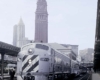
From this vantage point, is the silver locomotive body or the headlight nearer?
the silver locomotive body

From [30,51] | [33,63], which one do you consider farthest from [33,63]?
[30,51]

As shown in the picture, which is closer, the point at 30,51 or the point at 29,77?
the point at 29,77

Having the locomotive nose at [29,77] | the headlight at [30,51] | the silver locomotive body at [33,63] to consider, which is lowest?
the locomotive nose at [29,77]

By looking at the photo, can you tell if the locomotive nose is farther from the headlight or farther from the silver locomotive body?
the headlight

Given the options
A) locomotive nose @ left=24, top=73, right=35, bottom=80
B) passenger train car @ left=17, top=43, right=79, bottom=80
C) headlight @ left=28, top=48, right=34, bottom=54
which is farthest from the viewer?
headlight @ left=28, top=48, right=34, bottom=54

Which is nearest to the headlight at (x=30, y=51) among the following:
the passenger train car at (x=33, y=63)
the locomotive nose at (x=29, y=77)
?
the passenger train car at (x=33, y=63)

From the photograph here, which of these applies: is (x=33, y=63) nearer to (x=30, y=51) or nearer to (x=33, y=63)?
(x=33, y=63)

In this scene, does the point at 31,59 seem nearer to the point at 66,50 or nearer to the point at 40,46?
the point at 40,46

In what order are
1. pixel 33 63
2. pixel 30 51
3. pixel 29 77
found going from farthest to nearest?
1. pixel 30 51
2. pixel 33 63
3. pixel 29 77

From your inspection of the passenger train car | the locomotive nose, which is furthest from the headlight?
the locomotive nose

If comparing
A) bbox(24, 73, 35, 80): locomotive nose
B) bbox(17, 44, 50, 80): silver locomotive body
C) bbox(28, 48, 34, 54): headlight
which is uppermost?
bbox(28, 48, 34, 54): headlight

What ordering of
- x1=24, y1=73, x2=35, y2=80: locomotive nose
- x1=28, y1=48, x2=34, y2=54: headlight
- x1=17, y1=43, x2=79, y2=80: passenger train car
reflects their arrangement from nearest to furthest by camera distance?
x1=24, y1=73, x2=35, y2=80: locomotive nose < x1=17, y1=43, x2=79, y2=80: passenger train car < x1=28, y1=48, x2=34, y2=54: headlight

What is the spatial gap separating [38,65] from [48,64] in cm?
175

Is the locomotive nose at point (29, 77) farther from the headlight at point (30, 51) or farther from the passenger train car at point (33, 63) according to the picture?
the headlight at point (30, 51)
